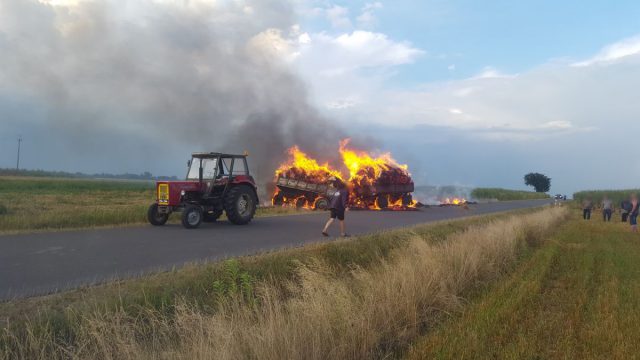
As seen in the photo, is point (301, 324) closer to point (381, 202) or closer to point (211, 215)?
point (211, 215)

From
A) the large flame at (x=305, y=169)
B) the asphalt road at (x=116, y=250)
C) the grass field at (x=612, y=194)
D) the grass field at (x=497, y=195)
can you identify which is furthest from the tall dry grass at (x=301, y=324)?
the grass field at (x=497, y=195)

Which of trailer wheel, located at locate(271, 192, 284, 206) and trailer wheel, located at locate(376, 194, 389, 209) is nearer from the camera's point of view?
trailer wheel, located at locate(271, 192, 284, 206)

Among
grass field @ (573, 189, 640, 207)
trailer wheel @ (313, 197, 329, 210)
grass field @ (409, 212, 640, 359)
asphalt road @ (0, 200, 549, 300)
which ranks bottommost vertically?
grass field @ (409, 212, 640, 359)

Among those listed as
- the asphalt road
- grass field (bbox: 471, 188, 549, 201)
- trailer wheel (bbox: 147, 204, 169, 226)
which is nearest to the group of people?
the asphalt road

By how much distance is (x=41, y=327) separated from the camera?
195 inches

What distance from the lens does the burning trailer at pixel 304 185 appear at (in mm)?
24328

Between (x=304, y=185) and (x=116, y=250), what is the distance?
15.4 m

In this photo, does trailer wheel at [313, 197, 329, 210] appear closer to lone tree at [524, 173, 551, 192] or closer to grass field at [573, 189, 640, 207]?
grass field at [573, 189, 640, 207]

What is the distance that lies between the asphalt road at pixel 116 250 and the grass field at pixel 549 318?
16.8ft

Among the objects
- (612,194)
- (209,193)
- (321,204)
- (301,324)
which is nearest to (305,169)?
(321,204)

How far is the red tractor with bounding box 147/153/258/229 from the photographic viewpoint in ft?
47.0

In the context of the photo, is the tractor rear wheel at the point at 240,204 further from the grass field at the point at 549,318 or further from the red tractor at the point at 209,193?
the grass field at the point at 549,318

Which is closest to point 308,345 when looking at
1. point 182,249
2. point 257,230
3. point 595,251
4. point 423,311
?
point 423,311

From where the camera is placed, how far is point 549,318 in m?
6.26
